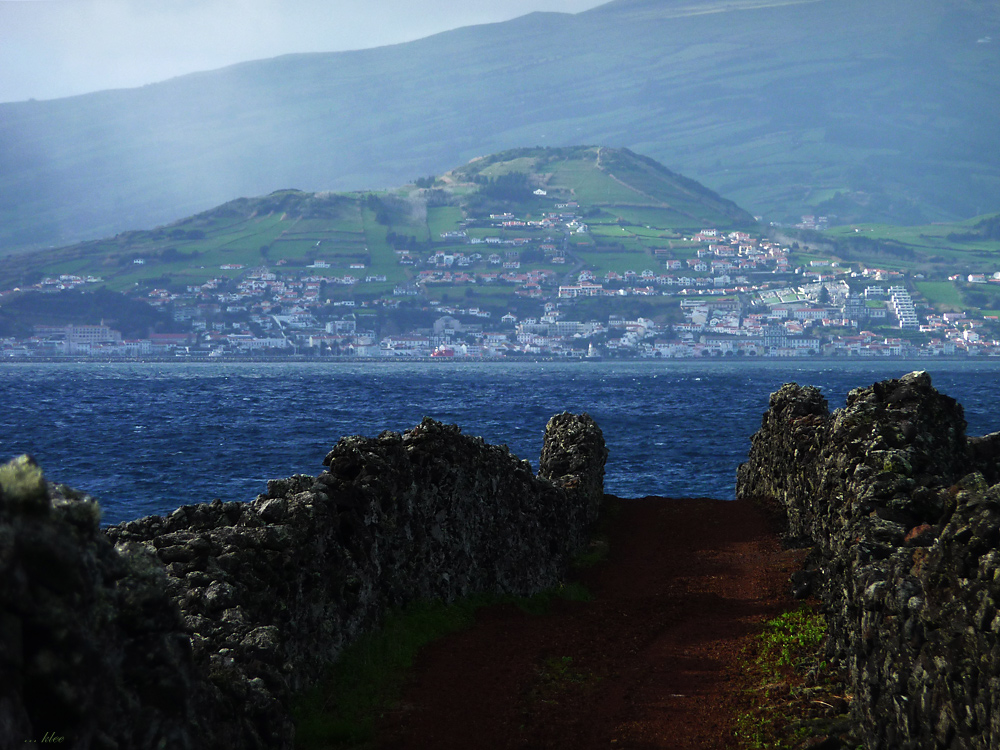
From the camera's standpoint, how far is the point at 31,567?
458cm

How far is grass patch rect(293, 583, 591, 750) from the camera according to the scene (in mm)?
8742

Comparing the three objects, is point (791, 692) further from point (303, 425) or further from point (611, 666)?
point (303, 425)

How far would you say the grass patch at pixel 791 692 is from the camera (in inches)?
355

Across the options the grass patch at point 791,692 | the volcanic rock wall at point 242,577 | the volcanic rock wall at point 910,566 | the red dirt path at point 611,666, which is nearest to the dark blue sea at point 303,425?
the volcanic rock wall at point 242,577

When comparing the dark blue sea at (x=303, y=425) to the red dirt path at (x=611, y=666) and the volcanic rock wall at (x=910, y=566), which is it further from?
the volcanic rock wall at (x=910, y=566)

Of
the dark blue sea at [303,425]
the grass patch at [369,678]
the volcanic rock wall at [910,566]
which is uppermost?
the volcanic rock wall at [910,566]

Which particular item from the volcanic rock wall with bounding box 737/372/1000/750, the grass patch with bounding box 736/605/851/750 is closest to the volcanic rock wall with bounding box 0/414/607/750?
the grass patch with bounding box 736/605/851/750

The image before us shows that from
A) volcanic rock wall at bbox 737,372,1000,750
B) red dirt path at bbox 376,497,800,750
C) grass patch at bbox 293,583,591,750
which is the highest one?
volcanic rock wall at bbox 737,372,1000,750

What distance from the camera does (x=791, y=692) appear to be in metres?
10.2

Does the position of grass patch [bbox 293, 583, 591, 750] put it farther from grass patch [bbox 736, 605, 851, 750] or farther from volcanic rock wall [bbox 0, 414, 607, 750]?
grass patch [bbox 736, 605, 851, 750]

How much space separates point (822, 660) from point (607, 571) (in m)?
7.84

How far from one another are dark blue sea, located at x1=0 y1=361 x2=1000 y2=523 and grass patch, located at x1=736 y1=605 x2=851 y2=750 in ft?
87.0

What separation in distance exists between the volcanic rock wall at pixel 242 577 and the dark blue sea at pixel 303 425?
22252 mm

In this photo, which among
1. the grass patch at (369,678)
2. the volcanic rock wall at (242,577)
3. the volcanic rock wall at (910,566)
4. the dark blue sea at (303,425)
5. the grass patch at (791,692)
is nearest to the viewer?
the volcanic rock wall at (242,577)
